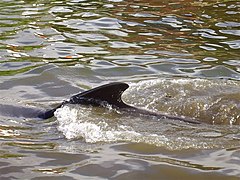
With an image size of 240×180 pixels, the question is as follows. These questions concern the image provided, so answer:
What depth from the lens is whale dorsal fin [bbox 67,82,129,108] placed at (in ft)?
17.6

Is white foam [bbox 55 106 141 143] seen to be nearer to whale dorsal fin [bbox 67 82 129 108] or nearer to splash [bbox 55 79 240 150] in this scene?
splash [bbox 55 79 240 150]

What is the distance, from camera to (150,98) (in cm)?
632

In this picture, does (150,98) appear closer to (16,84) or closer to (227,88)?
(227,88)

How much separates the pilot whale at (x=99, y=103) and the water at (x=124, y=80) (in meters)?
0.07

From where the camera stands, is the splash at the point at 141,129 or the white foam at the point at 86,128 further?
the white foam at the point at 86,128

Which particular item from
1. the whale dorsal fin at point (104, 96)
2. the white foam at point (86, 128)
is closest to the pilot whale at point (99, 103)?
the whale dorsal fin at point (104, 96)

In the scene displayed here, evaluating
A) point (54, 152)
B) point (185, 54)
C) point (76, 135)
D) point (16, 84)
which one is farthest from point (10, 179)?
point (185, 54)

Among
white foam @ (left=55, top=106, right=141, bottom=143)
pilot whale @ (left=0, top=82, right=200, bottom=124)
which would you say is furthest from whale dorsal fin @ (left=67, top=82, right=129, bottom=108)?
white foam @ (left=55, top=106, right=141, bottom=143)

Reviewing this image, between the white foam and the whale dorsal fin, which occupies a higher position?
the whale dorsal fin

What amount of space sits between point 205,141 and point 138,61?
3.40 metres

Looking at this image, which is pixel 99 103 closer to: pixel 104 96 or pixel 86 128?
pixel 104 96

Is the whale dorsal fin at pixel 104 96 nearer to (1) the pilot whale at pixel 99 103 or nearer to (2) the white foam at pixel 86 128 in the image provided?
(1) the pilot whale at pixel 99 103

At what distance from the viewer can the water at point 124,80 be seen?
450 centimetres

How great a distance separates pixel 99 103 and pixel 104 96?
100mm
